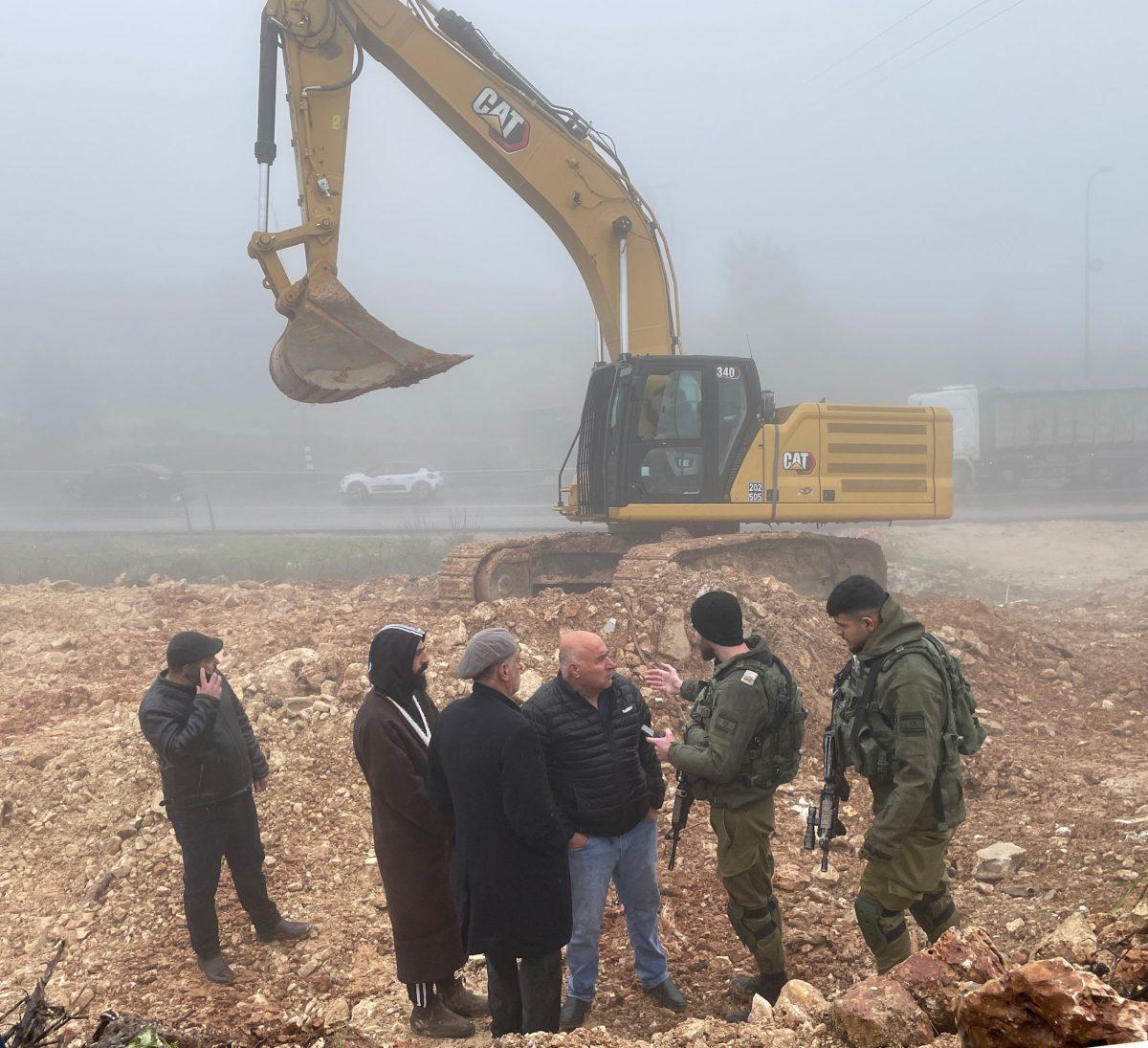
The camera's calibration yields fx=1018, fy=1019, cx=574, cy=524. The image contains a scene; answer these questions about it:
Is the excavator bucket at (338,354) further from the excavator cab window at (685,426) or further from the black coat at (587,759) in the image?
the black coat at (587,759)

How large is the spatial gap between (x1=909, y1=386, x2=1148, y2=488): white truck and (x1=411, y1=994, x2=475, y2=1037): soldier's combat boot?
25.6m

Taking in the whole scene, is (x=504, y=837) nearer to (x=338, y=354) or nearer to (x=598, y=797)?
(x=598, y=797)

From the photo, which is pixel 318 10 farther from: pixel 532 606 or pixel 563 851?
pixel 563 851

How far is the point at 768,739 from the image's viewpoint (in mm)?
3910

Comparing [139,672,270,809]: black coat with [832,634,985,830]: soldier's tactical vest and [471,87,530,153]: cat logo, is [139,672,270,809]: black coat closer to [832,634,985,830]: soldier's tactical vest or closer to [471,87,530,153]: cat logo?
[832,634,985,830]: soldier's tactical vest

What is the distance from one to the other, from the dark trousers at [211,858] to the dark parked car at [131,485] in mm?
24275

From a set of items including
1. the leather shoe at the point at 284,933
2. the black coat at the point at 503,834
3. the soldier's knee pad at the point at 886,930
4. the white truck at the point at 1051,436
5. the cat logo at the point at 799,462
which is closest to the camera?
the black coat at the point at 503,834

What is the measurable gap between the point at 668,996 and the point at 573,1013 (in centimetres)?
39

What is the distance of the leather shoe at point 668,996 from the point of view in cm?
406

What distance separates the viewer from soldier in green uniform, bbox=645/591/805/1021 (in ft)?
12.7

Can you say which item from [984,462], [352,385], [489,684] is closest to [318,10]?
[352,385]

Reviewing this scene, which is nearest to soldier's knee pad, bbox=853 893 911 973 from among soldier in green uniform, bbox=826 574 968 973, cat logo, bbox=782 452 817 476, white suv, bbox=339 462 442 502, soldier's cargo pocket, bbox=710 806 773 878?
soldier in green uniform, bbox=826 574 968 973

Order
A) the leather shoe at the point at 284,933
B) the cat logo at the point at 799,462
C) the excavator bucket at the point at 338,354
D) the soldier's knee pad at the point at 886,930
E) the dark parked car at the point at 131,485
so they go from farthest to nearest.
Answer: the dark parked car at the point at 131,485 < the cat logo at the point at 799,462 < the excavator bucket at the point at 338,354 < the leather shoe at the point at 284,933 < the soldier's knee pad at the point at 886,930

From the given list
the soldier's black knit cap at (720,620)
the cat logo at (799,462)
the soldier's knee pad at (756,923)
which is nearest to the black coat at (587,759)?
the soldier's black knit cap at (720,620)
